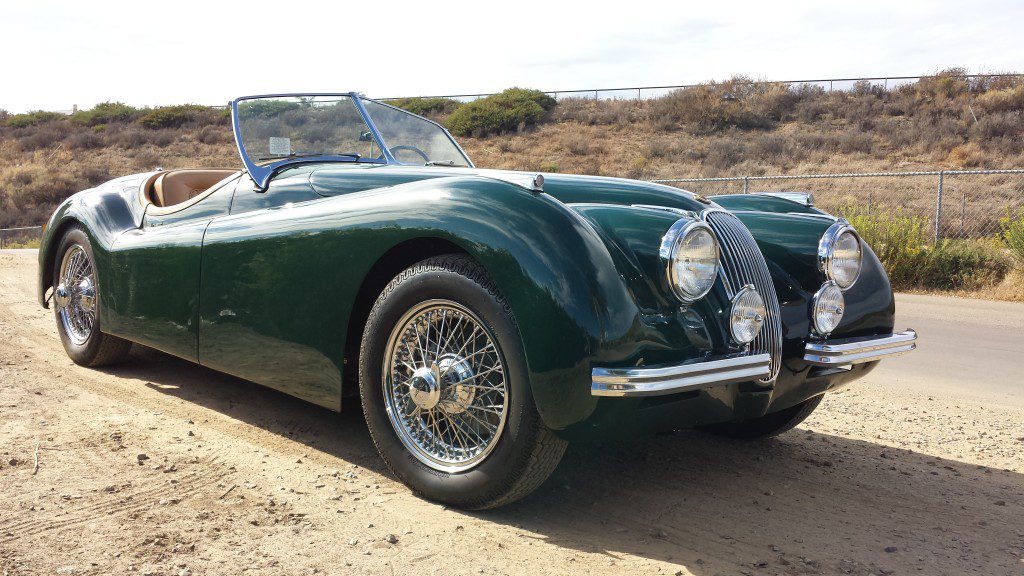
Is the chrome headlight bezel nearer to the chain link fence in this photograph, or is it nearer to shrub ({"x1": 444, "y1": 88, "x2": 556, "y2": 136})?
the chain link fence

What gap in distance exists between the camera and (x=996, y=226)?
51.8 feet

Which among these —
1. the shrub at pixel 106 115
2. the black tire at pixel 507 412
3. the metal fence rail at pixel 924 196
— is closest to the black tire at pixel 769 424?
the black tire at pixel 507 412

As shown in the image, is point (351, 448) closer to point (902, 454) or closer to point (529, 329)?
point (529, 329)

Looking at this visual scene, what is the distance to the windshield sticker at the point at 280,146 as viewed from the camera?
432 centimetres

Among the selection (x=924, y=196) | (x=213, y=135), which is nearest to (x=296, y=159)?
(x=924, y=196)

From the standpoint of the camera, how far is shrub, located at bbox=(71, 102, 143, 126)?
3709 centimetres

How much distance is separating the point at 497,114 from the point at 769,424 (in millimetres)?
28935

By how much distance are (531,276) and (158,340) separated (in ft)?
7.76

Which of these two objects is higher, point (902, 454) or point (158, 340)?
point (158, 340)

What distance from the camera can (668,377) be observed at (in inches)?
98.0

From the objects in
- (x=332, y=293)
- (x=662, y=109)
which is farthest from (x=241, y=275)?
(x=662, y=109)

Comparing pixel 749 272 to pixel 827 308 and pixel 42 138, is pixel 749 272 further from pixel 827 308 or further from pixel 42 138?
pixel 42 138

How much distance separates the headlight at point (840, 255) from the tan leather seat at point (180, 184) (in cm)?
337

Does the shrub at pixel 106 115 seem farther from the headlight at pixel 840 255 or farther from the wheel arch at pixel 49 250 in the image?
the headlight at pixel 840 255
